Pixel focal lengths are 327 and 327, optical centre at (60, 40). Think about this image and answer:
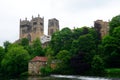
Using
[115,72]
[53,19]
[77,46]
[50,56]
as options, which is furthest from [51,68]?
[53,19]

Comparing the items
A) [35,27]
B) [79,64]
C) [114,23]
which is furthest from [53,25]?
[79,64]

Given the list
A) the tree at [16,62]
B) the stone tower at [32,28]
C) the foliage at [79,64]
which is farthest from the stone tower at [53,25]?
the foliage at [79,64]

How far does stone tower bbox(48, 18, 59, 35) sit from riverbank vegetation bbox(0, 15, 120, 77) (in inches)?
2520

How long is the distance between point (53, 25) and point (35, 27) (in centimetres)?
1020

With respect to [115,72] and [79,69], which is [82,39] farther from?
[115,72]

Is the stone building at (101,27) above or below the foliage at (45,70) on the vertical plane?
above

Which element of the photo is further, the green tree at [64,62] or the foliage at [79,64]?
the green tree at [64,62]

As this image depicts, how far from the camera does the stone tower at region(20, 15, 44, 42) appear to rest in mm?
171875

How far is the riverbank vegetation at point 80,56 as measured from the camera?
269 ft

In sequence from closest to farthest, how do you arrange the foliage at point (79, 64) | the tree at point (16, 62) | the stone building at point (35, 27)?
1. the foliage at point (79, 64)
2. the tree at point (16, 62)
3. the stone building at point (35, 27)

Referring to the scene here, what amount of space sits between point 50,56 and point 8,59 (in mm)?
13169

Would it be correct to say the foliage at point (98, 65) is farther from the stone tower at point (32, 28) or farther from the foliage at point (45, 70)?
the stone tower at point (32, 28)

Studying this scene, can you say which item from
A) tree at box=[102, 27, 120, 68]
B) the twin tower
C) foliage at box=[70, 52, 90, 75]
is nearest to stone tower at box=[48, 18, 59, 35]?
the twin tower

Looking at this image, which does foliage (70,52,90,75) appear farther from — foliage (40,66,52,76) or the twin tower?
the twin tower
